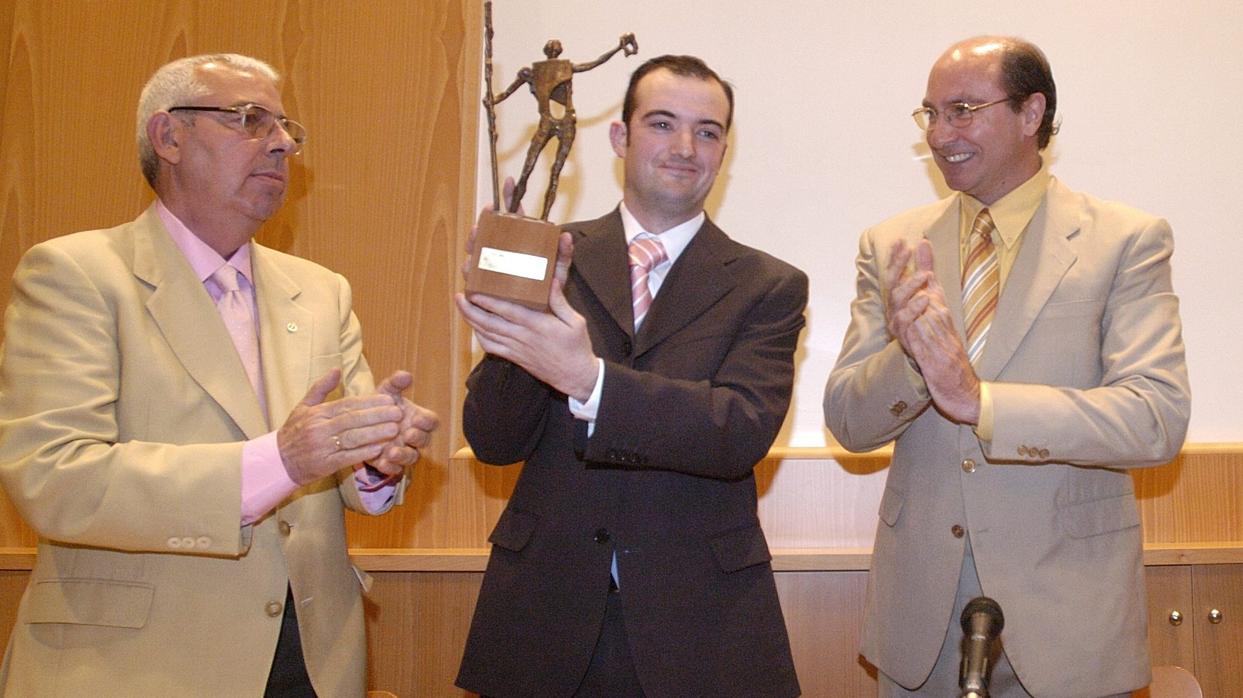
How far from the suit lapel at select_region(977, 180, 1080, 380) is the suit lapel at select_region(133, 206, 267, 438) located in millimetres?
1461

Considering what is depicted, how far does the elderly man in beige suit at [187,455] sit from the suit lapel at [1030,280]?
116 centimetres

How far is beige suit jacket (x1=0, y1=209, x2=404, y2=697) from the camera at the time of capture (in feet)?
6.34

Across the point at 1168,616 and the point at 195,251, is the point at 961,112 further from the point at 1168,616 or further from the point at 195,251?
the point at 195,251

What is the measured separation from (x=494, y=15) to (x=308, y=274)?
144cm

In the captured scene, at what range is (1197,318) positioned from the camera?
11.1 ft

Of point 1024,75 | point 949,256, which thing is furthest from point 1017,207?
point 1024,75

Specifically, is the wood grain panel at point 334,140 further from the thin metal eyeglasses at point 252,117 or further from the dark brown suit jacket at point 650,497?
the dark brown suit jacket at point 650,497

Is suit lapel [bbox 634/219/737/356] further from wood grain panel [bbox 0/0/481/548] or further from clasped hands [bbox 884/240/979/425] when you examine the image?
wood grain panel [bbox 0/0/481/548]

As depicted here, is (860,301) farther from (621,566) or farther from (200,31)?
(200,31)

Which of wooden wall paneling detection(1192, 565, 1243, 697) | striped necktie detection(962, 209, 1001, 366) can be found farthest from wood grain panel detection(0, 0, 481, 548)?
wooden wall paneling detection(1192, 565, 1243, 697)

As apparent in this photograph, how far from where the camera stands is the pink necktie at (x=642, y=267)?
7.53 feet

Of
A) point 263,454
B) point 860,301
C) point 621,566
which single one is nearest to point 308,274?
point 263,454

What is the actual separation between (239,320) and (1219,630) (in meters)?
2.66

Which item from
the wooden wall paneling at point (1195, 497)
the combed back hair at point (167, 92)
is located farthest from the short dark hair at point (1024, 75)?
the combed back hair at point (167, 92)
